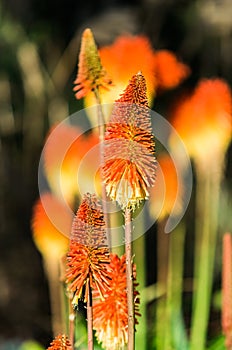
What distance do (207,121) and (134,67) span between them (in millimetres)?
264

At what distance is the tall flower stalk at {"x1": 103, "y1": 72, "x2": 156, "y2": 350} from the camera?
704mm

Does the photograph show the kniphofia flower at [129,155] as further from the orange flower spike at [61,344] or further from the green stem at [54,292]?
the green stem at [54,292]

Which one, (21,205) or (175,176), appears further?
(21,205)

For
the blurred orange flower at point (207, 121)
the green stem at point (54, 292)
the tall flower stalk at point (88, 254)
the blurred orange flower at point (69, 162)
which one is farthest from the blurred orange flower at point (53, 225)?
the tall flower stalk at point (88, 254)

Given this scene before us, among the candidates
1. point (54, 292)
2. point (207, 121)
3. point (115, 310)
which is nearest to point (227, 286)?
point (115, 310)

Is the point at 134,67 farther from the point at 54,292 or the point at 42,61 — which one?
the point at 42,61

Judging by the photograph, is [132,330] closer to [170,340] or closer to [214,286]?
[170,340]

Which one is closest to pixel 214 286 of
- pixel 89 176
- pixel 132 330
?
pixel 89 176

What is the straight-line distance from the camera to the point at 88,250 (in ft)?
2.36

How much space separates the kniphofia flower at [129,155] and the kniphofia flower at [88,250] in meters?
0.02

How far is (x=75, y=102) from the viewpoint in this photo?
2309mm

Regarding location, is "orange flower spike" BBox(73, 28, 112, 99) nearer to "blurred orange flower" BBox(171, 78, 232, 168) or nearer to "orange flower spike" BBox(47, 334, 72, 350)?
"orange flower spike" BBox(47, 334, 72, 350)

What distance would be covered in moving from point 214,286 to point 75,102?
64 centimetres

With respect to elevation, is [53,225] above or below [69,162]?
below
